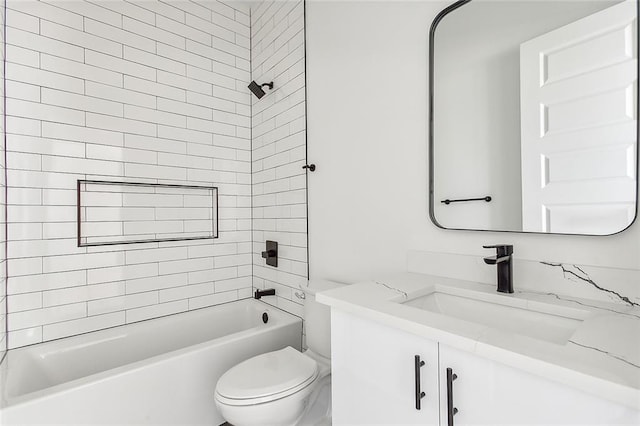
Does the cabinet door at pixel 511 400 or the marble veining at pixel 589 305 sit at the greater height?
the marble veining at pixel 589 305

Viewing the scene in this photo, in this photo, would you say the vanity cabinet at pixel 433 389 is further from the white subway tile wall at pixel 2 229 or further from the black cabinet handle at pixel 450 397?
the white subway tile wall at pixel 2 229

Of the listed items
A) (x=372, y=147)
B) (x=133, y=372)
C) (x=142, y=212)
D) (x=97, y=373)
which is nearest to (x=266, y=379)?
(x=133, y=372)

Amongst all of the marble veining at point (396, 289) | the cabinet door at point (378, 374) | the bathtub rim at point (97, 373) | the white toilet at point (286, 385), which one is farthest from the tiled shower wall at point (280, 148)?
the cabinet door at point (378, 374)

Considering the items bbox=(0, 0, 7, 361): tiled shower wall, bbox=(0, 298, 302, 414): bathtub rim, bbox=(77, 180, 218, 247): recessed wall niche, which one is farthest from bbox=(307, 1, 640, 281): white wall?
bbox=(0, 0, 7, 361): tiled shower wall

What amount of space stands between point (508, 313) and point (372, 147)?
962 mm

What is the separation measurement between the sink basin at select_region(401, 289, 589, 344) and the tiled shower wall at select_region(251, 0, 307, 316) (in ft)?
3.41

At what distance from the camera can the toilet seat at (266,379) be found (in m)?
1.36

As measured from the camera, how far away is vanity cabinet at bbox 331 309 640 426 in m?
0.66

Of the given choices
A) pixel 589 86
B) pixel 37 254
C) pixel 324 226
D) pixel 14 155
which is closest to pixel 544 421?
pixel 589 86

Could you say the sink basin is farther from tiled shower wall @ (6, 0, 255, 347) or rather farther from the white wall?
tiled shower wall @ (6, 0, 255, 347)

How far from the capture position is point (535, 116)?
3.78 feet

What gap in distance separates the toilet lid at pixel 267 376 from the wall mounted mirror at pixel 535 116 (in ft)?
2.98

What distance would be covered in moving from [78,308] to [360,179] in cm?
179

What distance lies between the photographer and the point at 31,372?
5.51 feet
